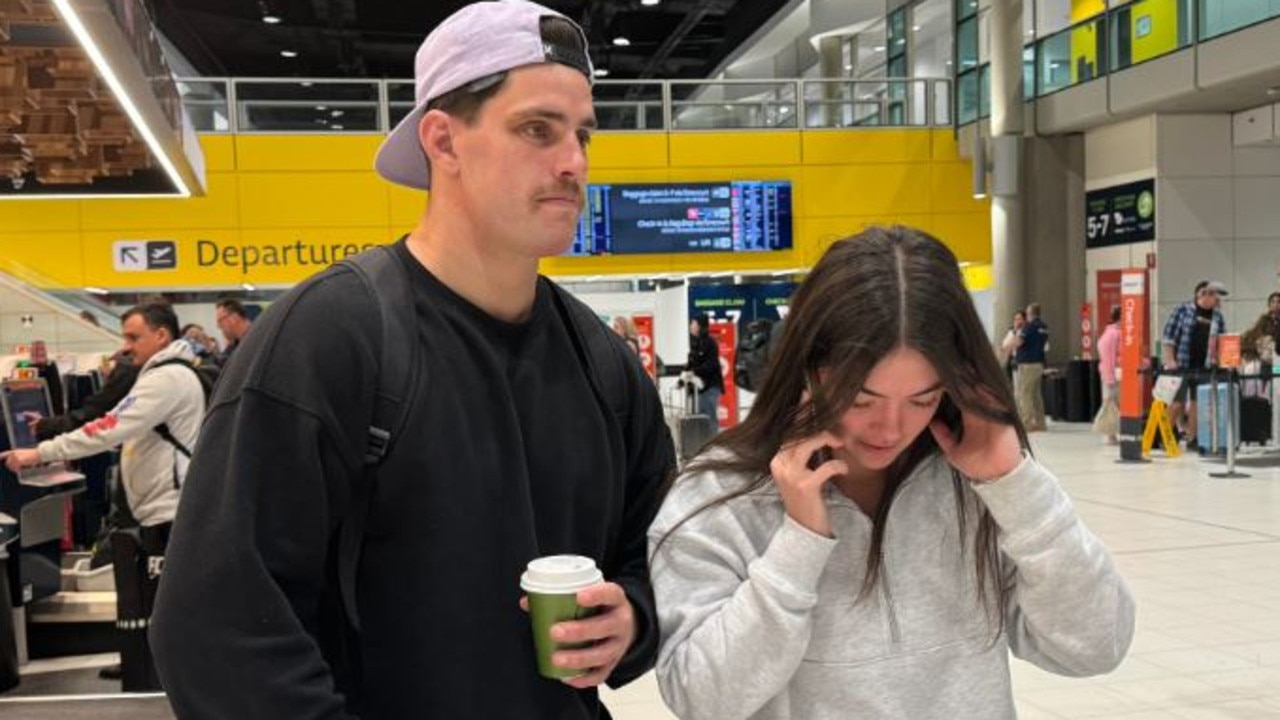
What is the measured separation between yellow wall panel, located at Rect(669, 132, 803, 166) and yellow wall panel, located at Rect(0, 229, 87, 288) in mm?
7926

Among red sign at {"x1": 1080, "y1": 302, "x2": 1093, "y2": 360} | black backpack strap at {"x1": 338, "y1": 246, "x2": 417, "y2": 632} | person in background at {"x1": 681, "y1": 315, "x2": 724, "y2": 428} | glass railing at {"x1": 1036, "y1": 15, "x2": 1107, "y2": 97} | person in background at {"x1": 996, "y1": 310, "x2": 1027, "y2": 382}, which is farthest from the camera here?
red sign at {"x1": 1080, "y1": 302, "x2": 1093, "y2": 360}

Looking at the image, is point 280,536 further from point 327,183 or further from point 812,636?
point 327,183

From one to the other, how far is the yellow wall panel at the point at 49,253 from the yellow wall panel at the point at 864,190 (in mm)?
9644

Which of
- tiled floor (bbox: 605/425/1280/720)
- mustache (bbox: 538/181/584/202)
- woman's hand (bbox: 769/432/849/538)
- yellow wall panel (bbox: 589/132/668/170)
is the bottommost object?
tiled floor (bbox: 605/425/1280/720)

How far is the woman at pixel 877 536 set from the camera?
1312 millimetres

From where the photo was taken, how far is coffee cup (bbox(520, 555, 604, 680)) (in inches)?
46.9

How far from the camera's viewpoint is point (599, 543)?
1435 mm

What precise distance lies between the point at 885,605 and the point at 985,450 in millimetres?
237

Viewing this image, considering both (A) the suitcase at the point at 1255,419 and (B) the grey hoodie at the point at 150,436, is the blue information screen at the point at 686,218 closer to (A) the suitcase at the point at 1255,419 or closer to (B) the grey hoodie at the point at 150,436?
(A) the suitcase at the point at 1255,419

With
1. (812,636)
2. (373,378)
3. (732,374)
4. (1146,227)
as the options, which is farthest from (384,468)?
(1146,227)

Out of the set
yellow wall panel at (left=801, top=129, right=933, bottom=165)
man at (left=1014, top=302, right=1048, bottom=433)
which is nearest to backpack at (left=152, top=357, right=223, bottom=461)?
man at (left=1014, top=302, right=1048, bottom=433)

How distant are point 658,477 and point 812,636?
0.32m

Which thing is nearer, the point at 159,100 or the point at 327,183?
the point at 159,100

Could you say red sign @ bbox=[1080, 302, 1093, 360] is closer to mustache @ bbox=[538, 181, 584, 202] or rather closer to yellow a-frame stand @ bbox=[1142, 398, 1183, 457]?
yellow a-frame stand @ bbox=[1142, 398, 1183, 457]
